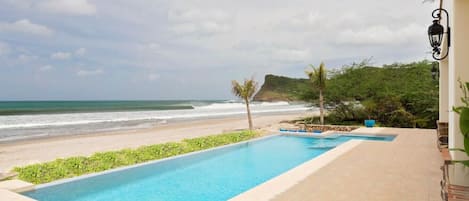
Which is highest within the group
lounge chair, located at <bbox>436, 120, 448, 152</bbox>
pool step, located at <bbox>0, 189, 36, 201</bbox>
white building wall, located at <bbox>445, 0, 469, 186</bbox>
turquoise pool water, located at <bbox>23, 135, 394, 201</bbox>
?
white building wall, located at <bbox>445, 0, 469, 186</bbox>

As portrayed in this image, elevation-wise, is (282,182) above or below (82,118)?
above

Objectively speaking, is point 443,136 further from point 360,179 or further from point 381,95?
point 381,95

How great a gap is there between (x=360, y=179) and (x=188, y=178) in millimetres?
3437

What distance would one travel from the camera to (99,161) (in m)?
6.93

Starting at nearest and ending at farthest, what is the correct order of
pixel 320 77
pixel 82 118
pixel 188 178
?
1. pixel 188 178
2. pixel 320 77
3. pixel 82 118

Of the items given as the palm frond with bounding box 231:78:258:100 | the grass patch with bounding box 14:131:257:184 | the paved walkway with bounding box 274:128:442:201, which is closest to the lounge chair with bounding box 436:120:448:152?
the paved walkway with bounding box 274:128:442:201

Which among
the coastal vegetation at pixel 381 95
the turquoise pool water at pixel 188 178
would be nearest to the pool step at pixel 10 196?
the turquoise pool water at pixel 188 178

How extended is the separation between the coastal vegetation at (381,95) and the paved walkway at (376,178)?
7.63 meters

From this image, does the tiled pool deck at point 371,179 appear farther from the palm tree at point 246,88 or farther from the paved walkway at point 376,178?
the palm tree at point 246,88

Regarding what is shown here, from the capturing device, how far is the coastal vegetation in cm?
1477

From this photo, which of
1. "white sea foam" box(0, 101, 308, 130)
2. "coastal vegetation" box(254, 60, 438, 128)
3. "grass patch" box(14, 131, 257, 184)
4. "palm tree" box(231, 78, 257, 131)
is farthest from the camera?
"white sea foam" box(0, 101, 308, 130)

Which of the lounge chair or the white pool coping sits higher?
the lounge chair

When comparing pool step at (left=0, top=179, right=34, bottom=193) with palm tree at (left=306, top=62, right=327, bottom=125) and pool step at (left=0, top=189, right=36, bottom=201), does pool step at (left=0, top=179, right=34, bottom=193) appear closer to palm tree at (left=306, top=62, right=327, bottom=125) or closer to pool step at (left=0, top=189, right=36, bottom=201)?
pool step at (left=0, top=189, right=36, bottom=201)

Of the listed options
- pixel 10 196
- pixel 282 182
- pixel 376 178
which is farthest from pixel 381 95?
pixel 10 196
